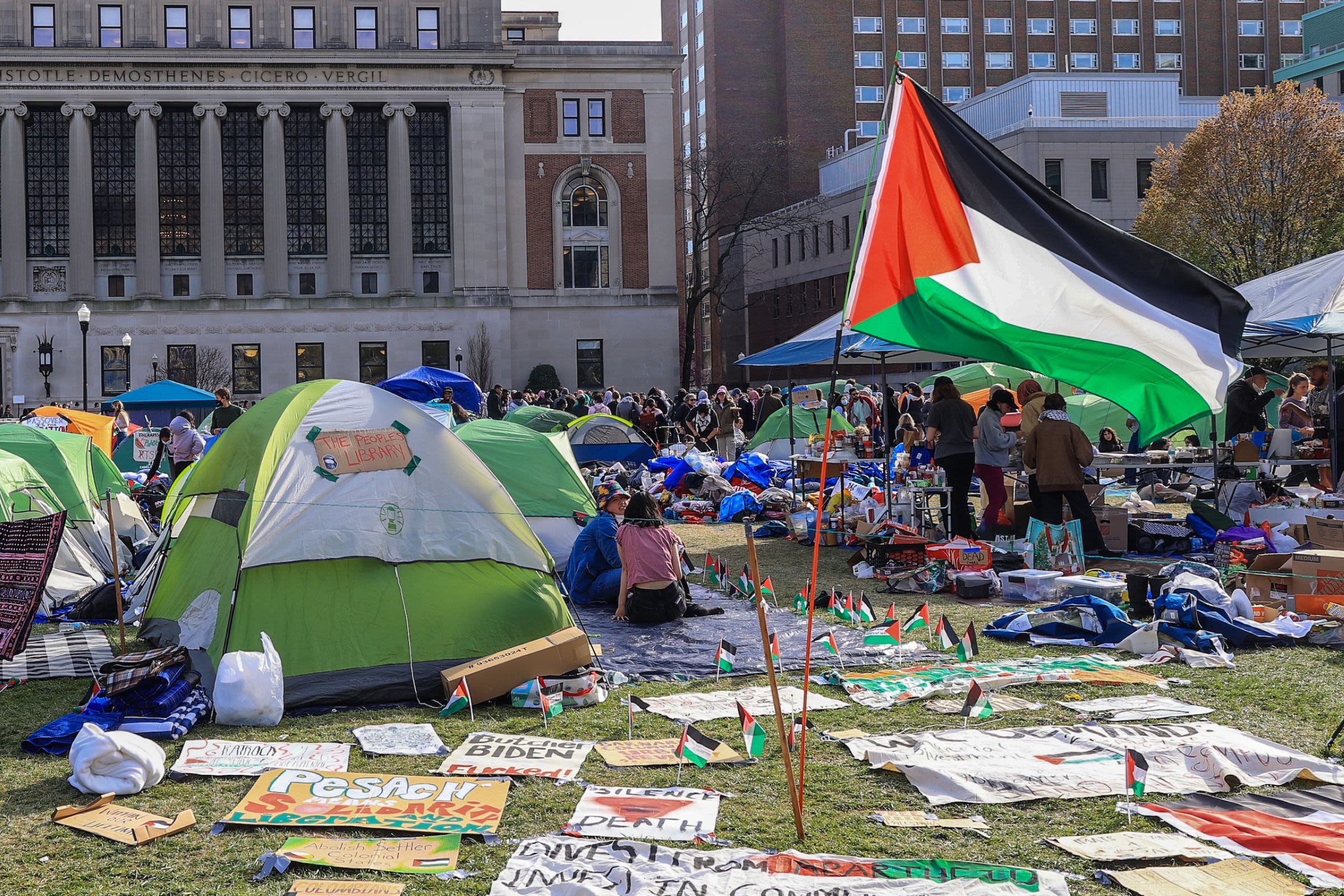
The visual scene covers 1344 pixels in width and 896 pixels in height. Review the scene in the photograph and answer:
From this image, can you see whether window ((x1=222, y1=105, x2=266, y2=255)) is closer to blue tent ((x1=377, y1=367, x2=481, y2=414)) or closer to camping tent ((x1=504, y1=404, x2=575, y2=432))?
blue tent ((x1=377, y1=367, x2=481, y2=414))

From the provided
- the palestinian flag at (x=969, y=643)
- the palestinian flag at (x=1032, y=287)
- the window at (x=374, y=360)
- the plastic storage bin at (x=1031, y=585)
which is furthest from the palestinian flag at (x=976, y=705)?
the window at (x=374, y=360)

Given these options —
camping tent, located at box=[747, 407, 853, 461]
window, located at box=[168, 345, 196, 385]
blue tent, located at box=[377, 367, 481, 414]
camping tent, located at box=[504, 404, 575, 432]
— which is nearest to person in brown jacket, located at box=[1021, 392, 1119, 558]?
camping tent, located at box=[747, 407, 853, 461]

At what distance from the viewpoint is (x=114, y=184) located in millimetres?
57531

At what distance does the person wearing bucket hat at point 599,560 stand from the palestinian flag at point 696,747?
5150 millimetres

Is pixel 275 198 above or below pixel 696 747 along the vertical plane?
above

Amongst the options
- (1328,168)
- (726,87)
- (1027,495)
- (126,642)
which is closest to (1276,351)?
(1027,495)

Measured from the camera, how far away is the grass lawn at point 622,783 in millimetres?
5062

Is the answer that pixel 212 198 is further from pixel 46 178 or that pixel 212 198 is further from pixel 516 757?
pixel 516 757

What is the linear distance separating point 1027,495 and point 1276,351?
374cm

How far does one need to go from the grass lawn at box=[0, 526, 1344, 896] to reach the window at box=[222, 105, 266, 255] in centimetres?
5314

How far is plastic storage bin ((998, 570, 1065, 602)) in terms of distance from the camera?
1121 centimetres

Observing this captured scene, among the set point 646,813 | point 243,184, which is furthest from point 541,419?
point 243,184

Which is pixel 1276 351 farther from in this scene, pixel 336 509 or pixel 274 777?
pixel 274 777

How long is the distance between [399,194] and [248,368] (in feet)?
34.8
